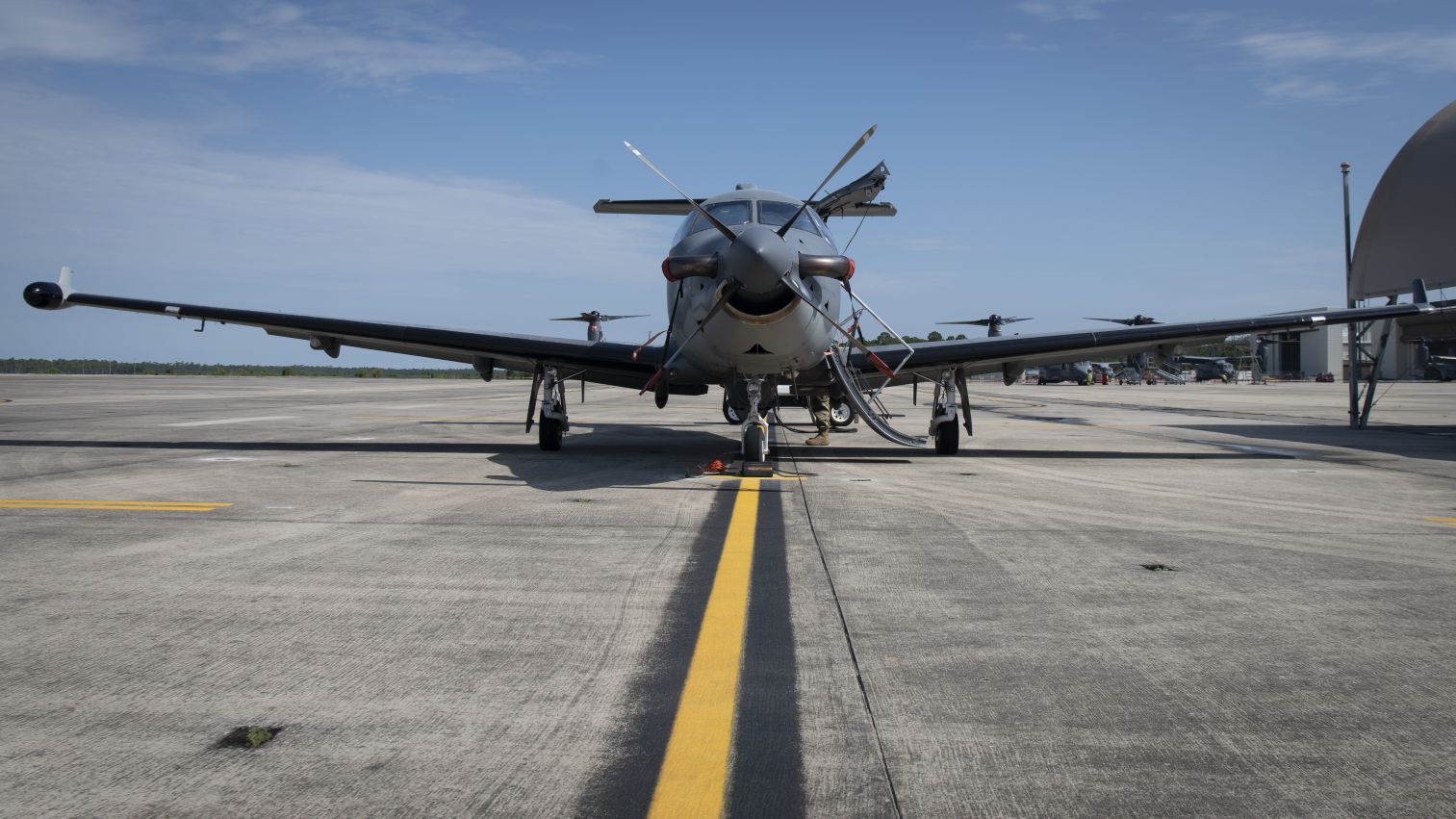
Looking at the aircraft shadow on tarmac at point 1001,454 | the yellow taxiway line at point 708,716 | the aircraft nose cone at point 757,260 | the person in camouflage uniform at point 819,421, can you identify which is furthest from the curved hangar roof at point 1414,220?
the yellow taxiway line at point 708,716

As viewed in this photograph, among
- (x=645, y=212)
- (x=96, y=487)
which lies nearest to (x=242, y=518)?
(x=96, y=487)

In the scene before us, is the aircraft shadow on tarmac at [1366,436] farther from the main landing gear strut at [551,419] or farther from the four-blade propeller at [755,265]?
the main landing gear strut at [551,419]

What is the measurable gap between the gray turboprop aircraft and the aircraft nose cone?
0.01 metres

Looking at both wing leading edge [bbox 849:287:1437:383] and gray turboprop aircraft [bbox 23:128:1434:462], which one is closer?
gray turboprop aircraft [bbox 23:128:1434:462]

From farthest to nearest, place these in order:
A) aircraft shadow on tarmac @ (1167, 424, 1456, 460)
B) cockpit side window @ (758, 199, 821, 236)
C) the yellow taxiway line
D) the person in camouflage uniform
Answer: the person in camouflage uniform < aircraft shadow on tarmac @ (1167, 424, 1456, 460) < cockpit side window @ (758, 199, 821, 236) < the yellow taxiway line

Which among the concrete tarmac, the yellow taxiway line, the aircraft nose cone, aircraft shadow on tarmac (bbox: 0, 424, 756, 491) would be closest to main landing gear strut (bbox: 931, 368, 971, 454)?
aircraft shadow on tarmac (bbox: 0, 424, 756, 491)

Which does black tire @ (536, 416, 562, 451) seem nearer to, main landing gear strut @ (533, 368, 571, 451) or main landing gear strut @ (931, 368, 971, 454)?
main landing gear strut @ (533, 368, 571, 451)

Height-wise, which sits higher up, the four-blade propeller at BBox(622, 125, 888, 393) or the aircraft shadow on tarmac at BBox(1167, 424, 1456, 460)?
the four-blade propeller at BBox(622, 125, 888, 393)

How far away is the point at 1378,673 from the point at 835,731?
251 cm

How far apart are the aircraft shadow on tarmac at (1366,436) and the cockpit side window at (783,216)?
11009 mm

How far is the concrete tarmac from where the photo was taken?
10.0 ft

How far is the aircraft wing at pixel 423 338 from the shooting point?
1520 centimetres

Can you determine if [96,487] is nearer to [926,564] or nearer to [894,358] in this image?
[926,564]

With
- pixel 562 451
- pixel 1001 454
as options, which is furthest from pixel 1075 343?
pixel 562 451
